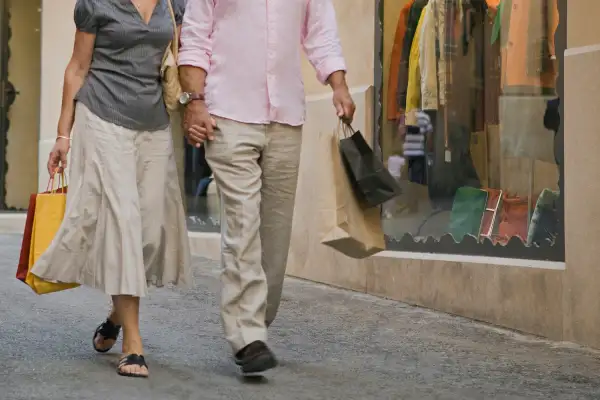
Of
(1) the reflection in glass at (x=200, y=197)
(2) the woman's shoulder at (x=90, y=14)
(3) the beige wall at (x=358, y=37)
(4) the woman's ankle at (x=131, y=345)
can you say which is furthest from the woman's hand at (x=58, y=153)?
(1) the reflection in glass at (x=200, y=197)

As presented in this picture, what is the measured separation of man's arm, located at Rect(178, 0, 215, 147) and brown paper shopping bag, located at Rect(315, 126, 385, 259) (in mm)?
584

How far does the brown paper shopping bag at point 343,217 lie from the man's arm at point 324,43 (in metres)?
0.26

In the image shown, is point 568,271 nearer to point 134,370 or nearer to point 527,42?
point 527,42

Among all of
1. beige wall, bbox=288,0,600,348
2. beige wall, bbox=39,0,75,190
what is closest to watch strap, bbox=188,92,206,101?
beige wall, bbox=288,0,600,348

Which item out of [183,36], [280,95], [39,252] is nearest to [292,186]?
[280,95]

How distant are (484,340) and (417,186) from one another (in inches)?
87.6

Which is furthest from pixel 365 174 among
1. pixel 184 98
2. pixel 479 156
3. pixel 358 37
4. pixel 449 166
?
pixel 358 37

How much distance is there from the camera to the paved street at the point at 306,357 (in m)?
4.57

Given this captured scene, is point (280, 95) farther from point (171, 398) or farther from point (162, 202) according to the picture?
Result: point (171, 398)

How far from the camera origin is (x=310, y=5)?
5.09 m

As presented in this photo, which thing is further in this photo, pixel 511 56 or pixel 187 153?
pixel 187 153

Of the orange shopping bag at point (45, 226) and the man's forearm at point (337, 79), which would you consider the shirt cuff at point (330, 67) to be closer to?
the man's forearm at point (337, 79)

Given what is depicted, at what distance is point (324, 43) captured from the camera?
5125 millimetres

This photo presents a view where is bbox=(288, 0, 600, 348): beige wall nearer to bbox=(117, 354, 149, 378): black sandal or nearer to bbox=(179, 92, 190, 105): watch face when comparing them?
bbox=(179, 92, 190, 105): watch face
